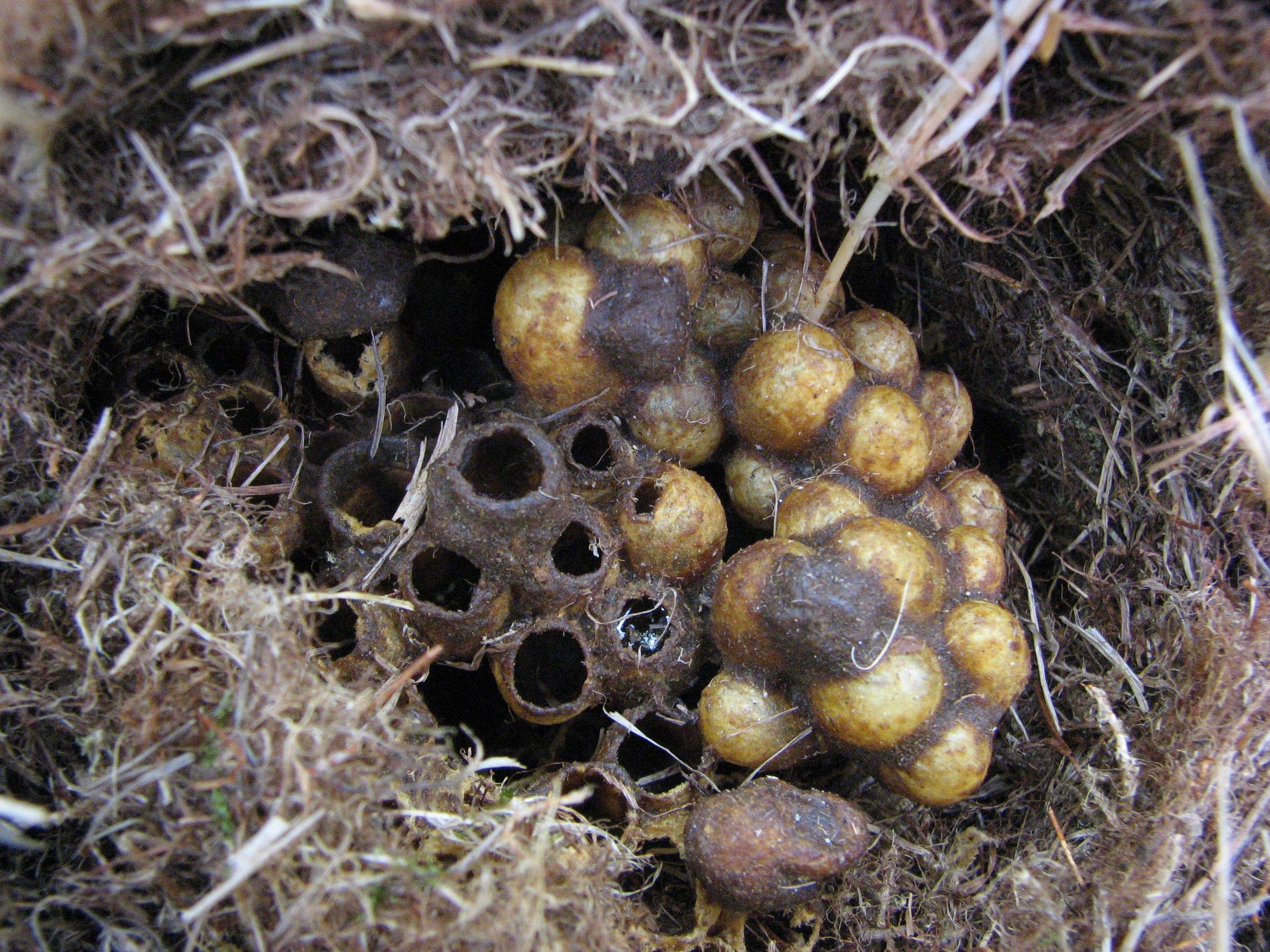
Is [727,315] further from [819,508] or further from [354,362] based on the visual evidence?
[354,362]

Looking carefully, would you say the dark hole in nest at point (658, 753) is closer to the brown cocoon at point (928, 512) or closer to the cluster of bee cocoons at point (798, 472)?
the cluster of bee cocoons at point (798, 472)

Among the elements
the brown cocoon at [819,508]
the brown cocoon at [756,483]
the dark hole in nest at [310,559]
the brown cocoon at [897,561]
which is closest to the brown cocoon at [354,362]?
the dark hole in nest at [310,559]

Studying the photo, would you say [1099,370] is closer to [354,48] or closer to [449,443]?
[449,443]

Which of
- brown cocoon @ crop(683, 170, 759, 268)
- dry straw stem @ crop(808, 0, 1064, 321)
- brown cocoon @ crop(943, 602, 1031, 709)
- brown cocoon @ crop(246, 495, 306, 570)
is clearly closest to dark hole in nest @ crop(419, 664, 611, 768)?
brown cocoon @ crop(246, 495, 306, 570)

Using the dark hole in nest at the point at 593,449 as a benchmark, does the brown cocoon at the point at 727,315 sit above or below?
above

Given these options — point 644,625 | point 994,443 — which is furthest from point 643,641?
A: point 994,443

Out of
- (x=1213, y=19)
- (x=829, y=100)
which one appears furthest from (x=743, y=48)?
(x=1213, y=19)
